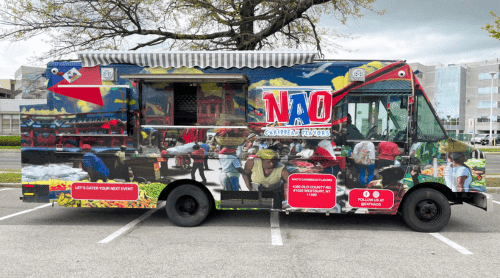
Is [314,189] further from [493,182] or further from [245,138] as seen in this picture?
[493,182]

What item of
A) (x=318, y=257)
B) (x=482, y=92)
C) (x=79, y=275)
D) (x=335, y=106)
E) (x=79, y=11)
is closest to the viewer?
(x=79, y=275)

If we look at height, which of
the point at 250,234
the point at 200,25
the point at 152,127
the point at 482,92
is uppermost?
the point at 482,92

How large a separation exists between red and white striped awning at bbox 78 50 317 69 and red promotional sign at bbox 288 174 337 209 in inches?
71.1

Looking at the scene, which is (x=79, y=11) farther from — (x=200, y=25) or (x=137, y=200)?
(x=137, y=200)

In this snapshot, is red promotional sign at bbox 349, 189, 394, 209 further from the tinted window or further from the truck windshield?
the tinted window

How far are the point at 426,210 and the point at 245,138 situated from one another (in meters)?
3.13

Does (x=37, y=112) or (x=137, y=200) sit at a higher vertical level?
(x=37, y=112)

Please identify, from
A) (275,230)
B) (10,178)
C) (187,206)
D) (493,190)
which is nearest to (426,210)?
(275,230)

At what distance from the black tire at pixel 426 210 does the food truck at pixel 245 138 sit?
16mm

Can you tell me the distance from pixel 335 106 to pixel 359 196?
147 cm

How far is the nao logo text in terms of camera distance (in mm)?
5164

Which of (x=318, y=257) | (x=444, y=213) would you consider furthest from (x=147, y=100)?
(x=444, y=213)

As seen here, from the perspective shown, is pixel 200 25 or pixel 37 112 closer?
pixel 37 112

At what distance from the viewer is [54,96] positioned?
5402 mm
